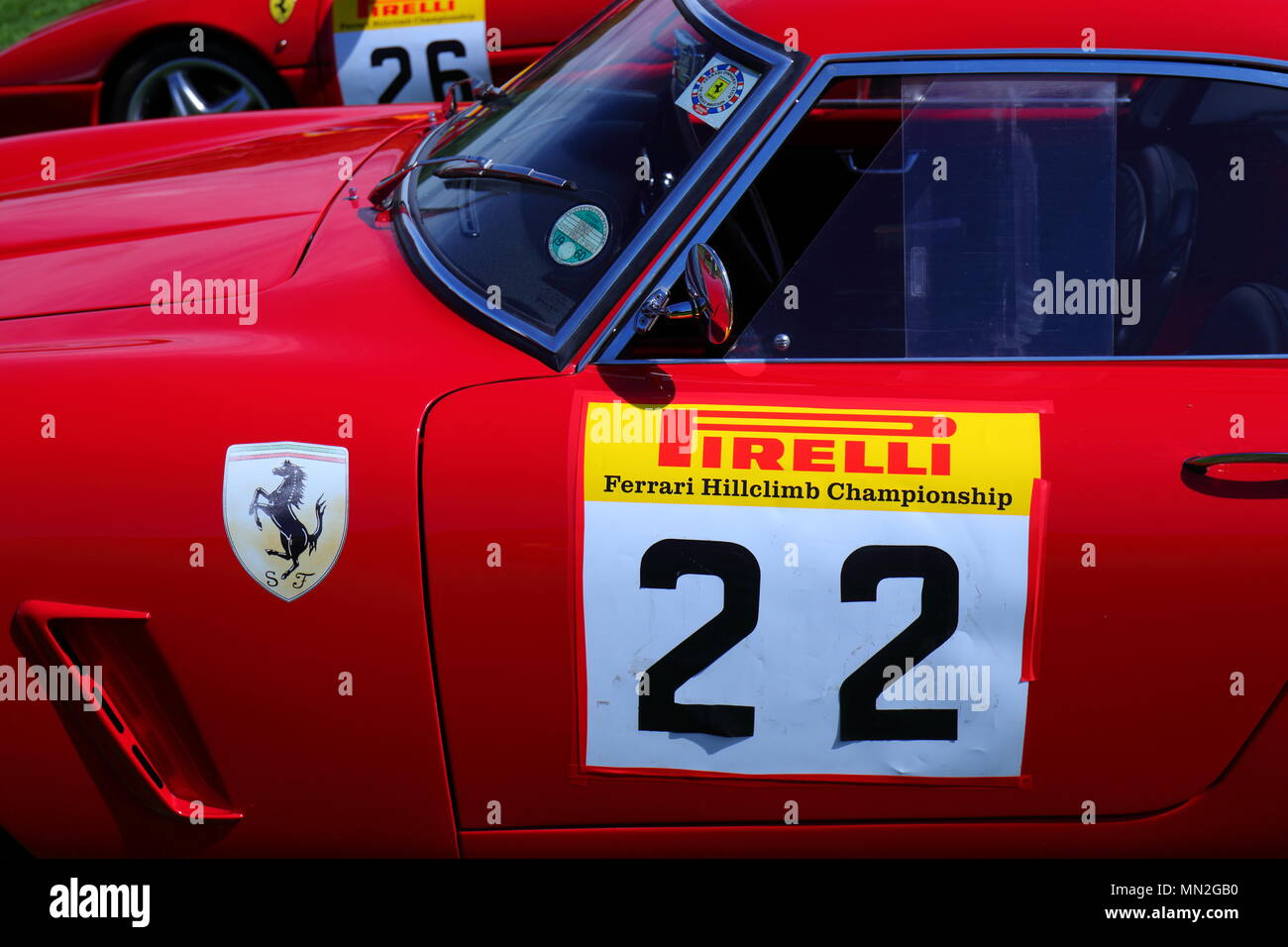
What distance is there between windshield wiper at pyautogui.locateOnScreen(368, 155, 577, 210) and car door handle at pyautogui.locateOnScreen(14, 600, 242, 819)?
35.6 inches

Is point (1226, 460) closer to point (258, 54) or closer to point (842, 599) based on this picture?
point (842, 599)

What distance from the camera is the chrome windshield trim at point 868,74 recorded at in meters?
1.92

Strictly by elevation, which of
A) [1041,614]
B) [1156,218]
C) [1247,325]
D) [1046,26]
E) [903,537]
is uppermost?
[1046,26]

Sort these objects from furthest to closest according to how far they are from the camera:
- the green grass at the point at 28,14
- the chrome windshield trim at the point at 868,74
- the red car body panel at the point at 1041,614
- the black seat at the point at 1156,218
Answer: the green grass at the point at 28,14
the black seat at the point at 1156,218
the chrome windshield trim at the point at 868,74
the red car body panel at the point at 1041,614

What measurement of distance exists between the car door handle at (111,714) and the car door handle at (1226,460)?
143 cm

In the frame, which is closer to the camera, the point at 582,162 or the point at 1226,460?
the point at 1226,460

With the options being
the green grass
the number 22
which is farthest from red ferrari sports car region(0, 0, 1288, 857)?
the green grass

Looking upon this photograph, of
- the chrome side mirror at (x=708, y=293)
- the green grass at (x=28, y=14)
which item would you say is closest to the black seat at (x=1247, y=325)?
the chrome side mirror at (x=708, y=293)

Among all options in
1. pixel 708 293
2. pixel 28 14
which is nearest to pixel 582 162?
pixel 708 293

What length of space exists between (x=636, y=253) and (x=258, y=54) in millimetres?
3407

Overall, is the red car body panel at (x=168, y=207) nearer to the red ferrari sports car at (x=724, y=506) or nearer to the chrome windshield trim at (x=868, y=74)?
the red ferrari sports car at (x=724, y=506)

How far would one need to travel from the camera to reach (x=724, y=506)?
180 centimetres
